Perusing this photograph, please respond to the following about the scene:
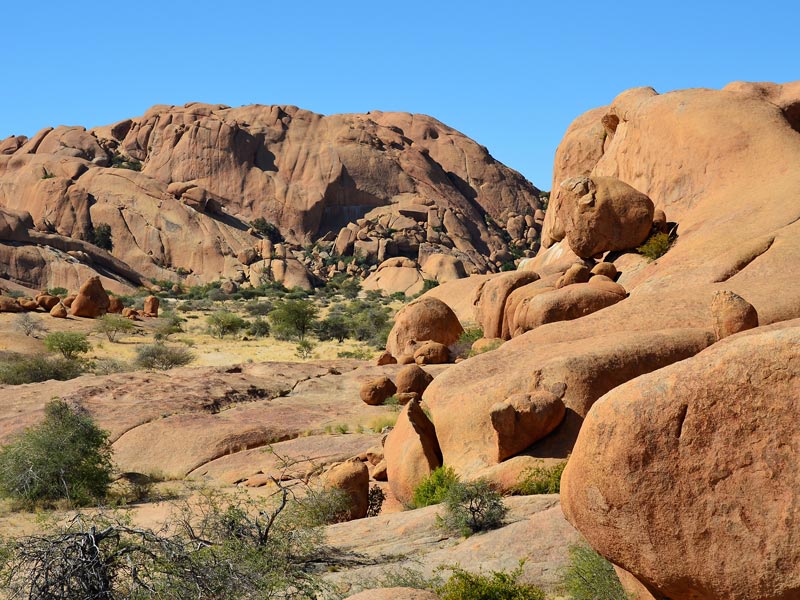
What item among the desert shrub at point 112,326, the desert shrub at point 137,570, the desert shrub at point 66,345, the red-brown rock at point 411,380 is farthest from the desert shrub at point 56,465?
the desert shrub at point 112,326

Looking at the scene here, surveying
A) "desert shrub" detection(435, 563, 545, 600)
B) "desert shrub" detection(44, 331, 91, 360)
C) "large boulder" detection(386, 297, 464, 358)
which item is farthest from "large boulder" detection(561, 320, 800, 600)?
"desert shrub" detection(44, 331, 91, 360)

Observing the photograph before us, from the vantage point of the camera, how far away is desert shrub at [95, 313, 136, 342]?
111 feet

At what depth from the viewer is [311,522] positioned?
10.8 metres

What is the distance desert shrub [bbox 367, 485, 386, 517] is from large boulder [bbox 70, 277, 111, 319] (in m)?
28.3

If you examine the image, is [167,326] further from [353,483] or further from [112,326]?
[353,483]

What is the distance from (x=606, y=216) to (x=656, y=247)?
1.67 metres

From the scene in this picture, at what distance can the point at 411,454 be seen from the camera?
12570 millimetres

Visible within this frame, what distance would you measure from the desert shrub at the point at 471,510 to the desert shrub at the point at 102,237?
62.9m

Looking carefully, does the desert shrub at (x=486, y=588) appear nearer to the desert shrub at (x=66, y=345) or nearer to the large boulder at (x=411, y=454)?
the large boulder at (x=411, y=454)

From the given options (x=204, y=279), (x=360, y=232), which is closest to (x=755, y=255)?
(x=204, y=279)

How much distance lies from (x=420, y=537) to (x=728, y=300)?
5.91 m

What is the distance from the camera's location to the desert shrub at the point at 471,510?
9.01 m

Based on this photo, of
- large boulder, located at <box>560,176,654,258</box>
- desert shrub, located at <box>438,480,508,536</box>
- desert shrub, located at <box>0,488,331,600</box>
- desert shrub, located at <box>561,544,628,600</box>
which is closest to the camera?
desert shrub, located at <box>0,488,331,600</box>

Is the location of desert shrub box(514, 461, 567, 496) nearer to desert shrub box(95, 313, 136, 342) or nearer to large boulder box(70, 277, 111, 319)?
desert shrub box(95, 313, 136, 342)
